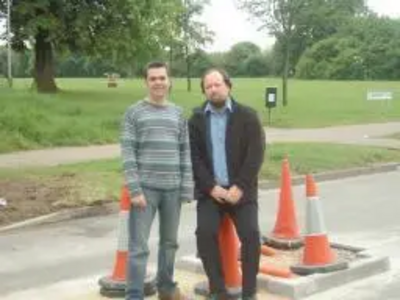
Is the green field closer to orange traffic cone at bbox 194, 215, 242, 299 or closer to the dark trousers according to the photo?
orange traffic cone at bbox 194, 215, 242, 299

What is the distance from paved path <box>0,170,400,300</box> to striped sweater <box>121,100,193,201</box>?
1282 millimetres

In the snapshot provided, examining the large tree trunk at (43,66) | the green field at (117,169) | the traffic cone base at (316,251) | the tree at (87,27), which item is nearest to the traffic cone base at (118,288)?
the traffic cone base at (316,251)

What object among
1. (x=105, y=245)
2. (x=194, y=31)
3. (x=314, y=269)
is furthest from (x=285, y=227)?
(x=194, y=31)

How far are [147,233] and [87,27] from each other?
29304mm

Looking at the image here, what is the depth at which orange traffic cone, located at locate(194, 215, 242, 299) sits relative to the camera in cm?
696

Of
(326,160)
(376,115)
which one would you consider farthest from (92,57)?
(326,160)

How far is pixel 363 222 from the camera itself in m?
10.9

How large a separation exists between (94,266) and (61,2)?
27846mm

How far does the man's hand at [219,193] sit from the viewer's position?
6.45 meters

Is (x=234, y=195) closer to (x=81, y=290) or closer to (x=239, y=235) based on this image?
(x=239, y=235)

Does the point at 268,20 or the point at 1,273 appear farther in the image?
the point at 268,20

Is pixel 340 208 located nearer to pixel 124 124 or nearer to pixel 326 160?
pixel 326 160

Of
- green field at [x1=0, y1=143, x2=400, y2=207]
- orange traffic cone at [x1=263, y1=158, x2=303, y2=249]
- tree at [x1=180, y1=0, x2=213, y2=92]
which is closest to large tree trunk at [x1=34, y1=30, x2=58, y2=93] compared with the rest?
tree at [x1=180, y1=0, x2=213, y2=92]

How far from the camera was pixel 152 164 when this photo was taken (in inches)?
248
